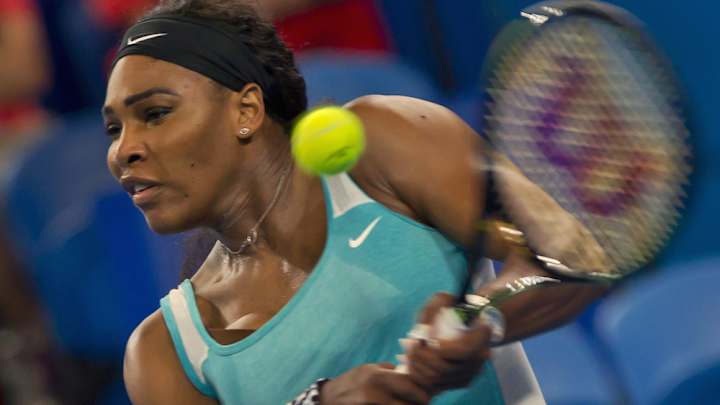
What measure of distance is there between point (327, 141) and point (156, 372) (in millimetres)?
502

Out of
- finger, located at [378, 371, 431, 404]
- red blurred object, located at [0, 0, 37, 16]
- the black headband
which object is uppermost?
the black headband

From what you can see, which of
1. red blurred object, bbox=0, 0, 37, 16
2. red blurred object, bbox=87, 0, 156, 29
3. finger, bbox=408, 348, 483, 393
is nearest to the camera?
finger, bbox=408, 348, 483, 393

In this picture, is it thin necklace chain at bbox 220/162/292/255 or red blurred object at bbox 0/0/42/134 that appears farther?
red blurred object at bbox 0/0/42/134

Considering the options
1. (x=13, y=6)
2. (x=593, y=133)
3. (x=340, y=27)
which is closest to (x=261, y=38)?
(x=593, y=133)

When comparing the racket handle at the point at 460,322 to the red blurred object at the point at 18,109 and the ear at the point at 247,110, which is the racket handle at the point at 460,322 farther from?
the red blurred object at the point at 18,109

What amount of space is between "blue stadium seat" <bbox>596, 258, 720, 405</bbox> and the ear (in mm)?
994

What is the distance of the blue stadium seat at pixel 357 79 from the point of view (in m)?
3.37

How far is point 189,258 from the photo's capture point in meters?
2.35

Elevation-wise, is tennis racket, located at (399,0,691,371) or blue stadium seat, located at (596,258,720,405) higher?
tennis racket, located at (399,0,691,371)

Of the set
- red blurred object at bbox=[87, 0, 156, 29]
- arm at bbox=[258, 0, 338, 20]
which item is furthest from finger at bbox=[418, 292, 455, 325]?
red blurred object at bbox=[87, 0, 156, 29]

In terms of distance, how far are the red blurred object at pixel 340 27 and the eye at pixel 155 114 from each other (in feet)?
5.19

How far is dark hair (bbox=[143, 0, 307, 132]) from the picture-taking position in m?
2.09

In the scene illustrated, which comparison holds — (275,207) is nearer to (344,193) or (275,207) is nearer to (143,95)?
(344,193)

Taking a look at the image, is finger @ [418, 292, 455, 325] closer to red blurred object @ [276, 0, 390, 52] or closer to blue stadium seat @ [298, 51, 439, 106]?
blue stadium seat @ [298, 51, 439, 106]
